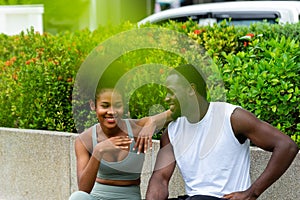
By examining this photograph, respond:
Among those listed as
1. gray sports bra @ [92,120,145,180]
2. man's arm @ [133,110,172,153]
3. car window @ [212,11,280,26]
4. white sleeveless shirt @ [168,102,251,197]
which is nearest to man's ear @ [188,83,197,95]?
white sleeveless shirt @ [168,102,251,197]

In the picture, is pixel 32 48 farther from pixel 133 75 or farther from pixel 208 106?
pixel 208 106

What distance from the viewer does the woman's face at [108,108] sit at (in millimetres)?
4562

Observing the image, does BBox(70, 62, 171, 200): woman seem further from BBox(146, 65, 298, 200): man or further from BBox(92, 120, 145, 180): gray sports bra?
BBox(146, 65, 298, 200): man

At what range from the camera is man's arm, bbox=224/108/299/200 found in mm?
4164

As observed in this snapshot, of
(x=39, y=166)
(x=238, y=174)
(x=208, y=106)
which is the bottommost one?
(x=39, y=166)

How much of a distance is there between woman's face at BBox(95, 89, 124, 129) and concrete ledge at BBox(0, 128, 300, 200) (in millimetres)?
1159

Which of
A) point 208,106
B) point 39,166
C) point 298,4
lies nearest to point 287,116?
point 208,106

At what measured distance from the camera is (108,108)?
4562 mm

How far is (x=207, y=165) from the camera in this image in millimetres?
4391

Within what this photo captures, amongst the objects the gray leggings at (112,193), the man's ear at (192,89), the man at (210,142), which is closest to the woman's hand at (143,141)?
the man at (210,142)

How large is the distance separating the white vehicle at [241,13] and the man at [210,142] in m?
5.31

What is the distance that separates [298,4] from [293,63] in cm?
477

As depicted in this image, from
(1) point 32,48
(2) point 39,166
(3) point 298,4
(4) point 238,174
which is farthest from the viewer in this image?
(3) point 298,4

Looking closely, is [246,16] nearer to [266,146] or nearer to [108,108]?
[108,108]
